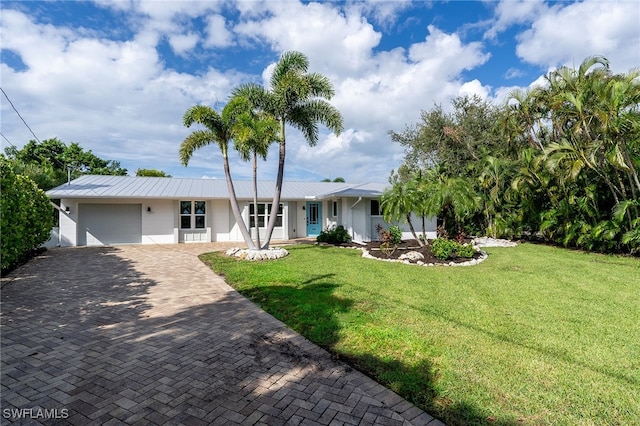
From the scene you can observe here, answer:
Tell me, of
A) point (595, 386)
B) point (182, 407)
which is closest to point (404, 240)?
point (595, 386)

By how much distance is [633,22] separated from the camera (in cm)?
1052

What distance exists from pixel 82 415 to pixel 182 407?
0.84m

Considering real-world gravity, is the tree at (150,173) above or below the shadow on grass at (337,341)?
above

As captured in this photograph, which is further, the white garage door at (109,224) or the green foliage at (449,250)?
the white garage door at (109,224)

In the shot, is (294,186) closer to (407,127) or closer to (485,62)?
(407,127)

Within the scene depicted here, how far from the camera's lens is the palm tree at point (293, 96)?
12.5 metres

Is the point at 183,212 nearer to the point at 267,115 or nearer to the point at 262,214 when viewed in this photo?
the point at 262,214

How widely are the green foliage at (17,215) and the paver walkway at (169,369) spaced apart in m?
2.12

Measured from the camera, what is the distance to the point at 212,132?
1293cm

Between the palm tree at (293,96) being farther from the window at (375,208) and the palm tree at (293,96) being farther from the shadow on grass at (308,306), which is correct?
the shadow on grass at (308,306)

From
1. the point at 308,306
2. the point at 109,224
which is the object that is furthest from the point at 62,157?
the point at 308,306

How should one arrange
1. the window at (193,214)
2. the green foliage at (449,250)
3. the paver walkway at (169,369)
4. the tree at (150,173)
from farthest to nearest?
the tree at (150,173) → the window at (193,214) → the green foliage at (449,250) → the paver walkway at (169,369)

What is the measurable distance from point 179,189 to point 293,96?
10228 millimetres

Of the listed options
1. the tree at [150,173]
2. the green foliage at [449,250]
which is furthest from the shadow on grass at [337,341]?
the tree at [150,173]
